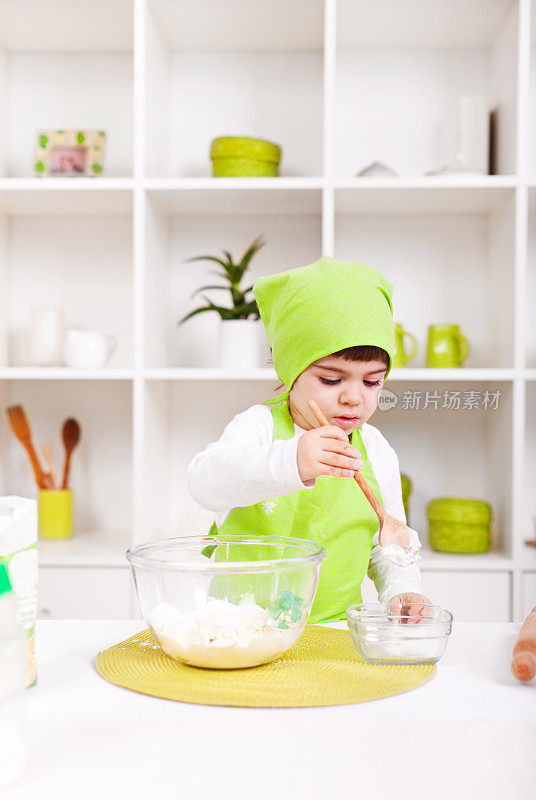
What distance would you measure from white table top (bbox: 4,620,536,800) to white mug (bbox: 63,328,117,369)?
1.51m

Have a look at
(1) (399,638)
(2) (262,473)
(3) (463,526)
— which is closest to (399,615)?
(1) (399,638)

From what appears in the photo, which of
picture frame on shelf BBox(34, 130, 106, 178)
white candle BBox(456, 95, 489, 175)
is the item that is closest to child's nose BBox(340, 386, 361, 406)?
white candle BBox(456, 95, 489, 175)

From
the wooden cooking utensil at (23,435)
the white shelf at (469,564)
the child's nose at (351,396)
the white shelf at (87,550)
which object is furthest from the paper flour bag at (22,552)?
the wooden cooking utensil at (23,435)

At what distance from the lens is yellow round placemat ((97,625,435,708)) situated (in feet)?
2.22

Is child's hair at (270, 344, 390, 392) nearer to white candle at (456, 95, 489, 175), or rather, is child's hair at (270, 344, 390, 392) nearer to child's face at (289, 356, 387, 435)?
child's face at (289, 356, 387, 435)

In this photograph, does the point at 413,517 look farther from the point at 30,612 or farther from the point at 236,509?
the point at 30,612

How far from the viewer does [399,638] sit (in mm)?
785

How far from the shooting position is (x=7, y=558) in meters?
0.66

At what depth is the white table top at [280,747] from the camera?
564mm

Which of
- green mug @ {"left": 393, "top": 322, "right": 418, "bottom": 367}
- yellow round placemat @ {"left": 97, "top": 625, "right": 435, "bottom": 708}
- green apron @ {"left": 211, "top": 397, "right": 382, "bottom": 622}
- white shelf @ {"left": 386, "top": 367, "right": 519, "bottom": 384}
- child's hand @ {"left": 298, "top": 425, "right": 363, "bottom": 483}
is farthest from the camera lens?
green mug @ {"left": 393, "top": 322, "right": 418, "bottom": 367}

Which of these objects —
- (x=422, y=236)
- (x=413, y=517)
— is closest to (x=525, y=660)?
(x=413, y=517)

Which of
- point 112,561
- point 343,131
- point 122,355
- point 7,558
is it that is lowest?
point 112,561

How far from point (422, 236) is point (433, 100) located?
1.27 feet

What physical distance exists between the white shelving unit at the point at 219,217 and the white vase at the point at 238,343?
0.12 metres
